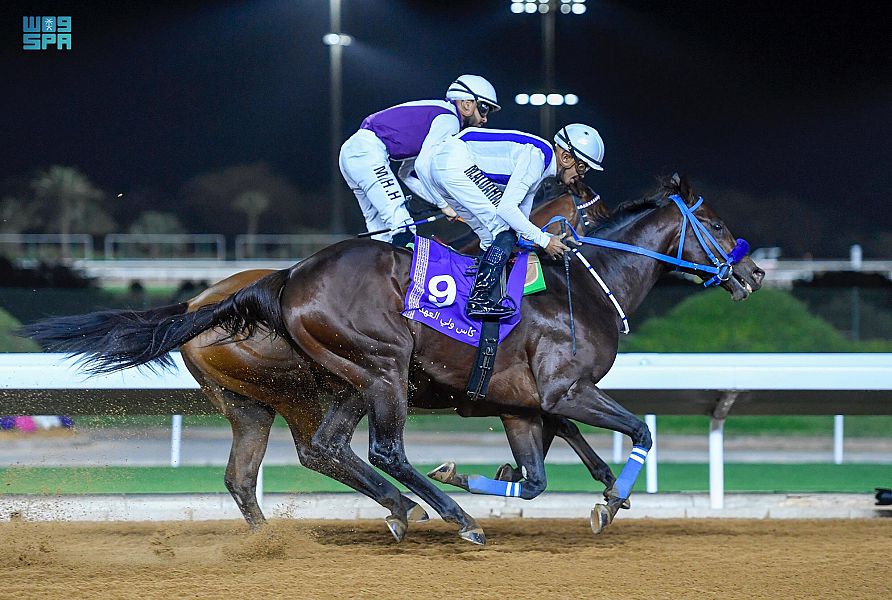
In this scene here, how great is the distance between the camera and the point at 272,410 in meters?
5.02

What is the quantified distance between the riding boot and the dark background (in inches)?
292

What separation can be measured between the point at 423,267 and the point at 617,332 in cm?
101

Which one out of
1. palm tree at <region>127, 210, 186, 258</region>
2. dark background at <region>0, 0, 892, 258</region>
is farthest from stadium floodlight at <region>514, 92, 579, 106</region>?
palm tree at <region>127, 210, 186, 258</region>

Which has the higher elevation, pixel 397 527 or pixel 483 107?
pixel 483 107

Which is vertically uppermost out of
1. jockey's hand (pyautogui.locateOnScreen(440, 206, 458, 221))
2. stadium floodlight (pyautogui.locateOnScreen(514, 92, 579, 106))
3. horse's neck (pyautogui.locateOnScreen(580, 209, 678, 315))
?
stadium floodlight (pyautogui.locateOnScreen(514, 92, 579, 106))

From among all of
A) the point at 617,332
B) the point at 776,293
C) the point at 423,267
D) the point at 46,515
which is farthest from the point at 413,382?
the point at 776,293

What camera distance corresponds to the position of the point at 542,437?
4.80 m

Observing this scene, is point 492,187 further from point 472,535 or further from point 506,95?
point 506,95

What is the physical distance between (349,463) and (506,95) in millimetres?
7816

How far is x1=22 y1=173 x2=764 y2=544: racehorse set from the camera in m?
4.30

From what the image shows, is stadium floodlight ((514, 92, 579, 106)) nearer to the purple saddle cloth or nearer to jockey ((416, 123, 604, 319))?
jockey ((416, 123, 604, 319))

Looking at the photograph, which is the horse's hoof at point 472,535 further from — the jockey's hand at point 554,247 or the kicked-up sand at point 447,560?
the jockey's hand at point 554,247

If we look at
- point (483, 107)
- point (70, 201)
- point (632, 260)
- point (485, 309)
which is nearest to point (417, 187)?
point (483, 107)

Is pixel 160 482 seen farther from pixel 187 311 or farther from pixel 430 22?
pixel 430 22
